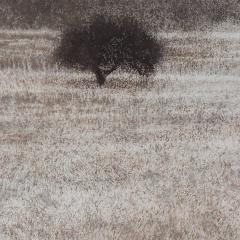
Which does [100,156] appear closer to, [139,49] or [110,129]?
[110,129]

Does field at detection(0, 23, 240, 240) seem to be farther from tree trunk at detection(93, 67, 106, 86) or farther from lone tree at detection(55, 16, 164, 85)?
lone tree at detection(55, 16, 164, 85)

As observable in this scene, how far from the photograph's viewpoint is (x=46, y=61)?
138 feet

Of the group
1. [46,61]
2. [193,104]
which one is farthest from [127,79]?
[46,61]

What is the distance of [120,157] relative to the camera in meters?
16.4

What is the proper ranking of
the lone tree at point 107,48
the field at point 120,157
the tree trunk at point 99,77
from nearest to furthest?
the field at point 120,157, the tree trunk at point 99,77, the lone tree at point 107,48

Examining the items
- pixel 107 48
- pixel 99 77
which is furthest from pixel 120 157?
pixel 107 48

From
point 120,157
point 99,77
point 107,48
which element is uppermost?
point 107,48

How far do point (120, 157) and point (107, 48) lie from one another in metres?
17.3

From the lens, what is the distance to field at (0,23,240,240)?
11.3 metres

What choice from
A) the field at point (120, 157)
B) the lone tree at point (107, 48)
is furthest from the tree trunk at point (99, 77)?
the lone tree at point (107, 48)

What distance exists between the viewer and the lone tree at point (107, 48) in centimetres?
3281

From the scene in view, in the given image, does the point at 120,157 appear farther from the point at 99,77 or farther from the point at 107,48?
the point at 107,48

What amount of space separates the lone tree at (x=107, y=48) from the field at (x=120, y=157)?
839 millimetres

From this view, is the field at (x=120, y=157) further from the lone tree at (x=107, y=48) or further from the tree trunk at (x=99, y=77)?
the lone tree at (x=107, y=48)
